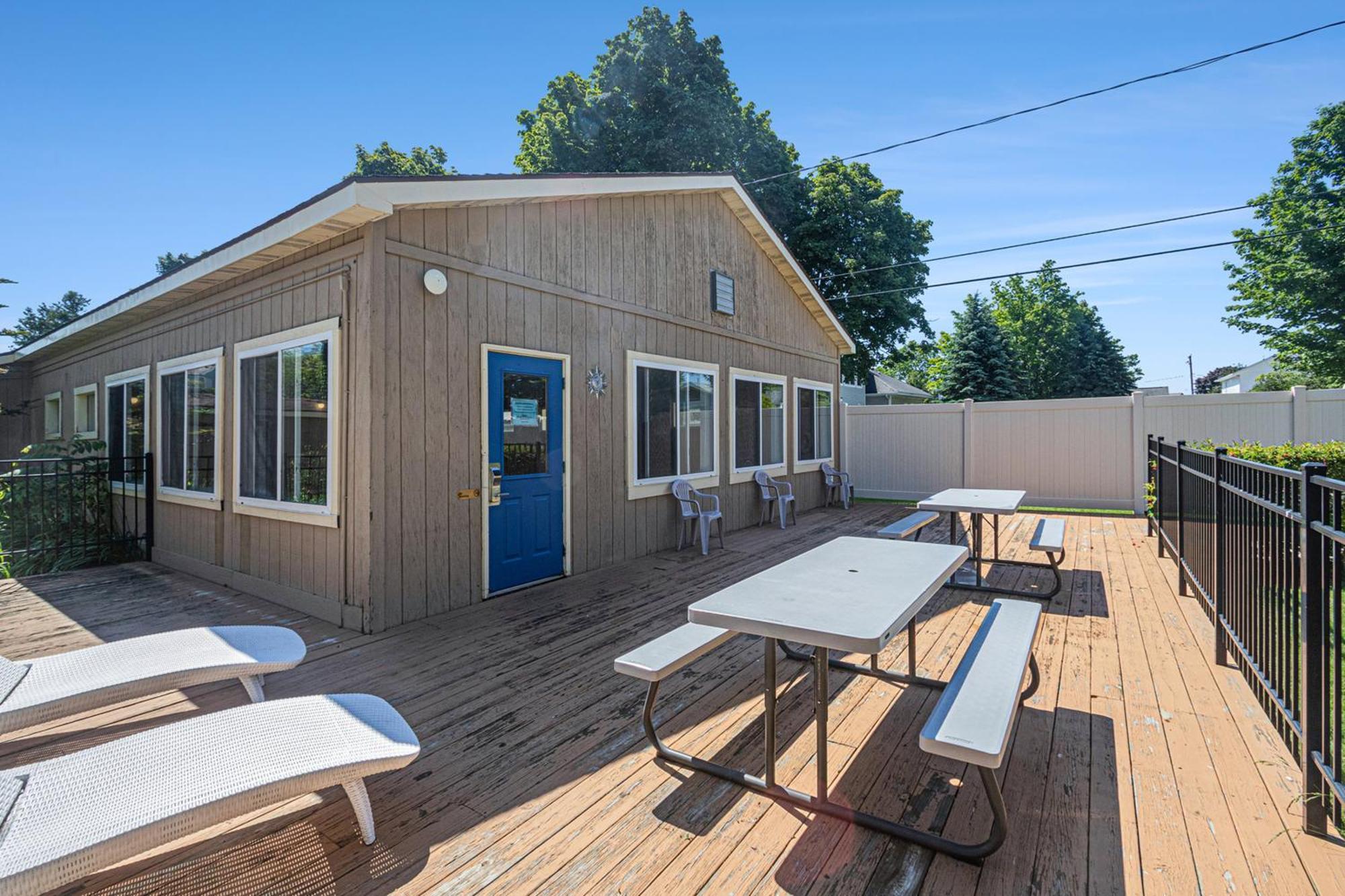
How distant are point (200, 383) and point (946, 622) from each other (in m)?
7.14

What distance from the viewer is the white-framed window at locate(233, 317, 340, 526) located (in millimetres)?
4387

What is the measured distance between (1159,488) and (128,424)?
12148 mm

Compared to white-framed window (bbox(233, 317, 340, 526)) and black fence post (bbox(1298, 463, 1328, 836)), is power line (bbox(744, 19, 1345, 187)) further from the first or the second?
white-framed window (bbox(233, 317, 340, 526))

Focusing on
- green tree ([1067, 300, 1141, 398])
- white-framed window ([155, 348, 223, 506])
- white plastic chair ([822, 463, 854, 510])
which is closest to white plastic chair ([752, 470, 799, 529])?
white plastic chair ([822, 463, 854, 510])

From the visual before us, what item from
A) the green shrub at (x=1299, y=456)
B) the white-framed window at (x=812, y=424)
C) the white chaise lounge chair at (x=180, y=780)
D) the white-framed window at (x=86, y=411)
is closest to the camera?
the white chaise lounge chair at (x=180, y=780)

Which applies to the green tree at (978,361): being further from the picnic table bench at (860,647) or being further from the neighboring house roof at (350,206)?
the picnic table bench at (860,647)

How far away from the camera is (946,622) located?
13.9 feet

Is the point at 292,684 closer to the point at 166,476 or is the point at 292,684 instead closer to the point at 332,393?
the point at 332,393

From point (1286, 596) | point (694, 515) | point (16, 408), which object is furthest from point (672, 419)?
point (16, 408)

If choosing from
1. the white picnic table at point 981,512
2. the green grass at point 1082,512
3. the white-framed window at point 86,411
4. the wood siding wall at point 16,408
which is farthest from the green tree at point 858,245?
the wood siding wall at point 16,408

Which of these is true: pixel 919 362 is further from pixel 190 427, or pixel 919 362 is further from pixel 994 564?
pixel 190 427

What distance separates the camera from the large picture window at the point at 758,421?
8.29 metres

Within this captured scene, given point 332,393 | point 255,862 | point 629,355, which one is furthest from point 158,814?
point 629,355

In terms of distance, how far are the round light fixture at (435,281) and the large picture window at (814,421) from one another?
6.73m
